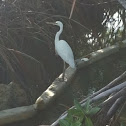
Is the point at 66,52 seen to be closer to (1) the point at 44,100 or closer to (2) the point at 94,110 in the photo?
(1) the point at 44,100

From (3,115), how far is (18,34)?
1.50 metres

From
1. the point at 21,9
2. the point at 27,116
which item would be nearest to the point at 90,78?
the point at 21,9

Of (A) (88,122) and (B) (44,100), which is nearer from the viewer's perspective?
(A) (88,122)

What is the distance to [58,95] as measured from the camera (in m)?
3.73

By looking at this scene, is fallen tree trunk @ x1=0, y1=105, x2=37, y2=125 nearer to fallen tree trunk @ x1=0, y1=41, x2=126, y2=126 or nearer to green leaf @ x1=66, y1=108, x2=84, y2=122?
fallen tree trunk @ x1=0, y1=41, x2=126, y2=126

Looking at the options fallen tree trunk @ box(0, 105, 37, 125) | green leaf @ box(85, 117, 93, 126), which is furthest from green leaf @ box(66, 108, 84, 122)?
fallen tree trunk @ box(0, 105, 37, 125)

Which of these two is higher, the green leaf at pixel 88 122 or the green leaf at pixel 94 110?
the green leaf at pixel 94 110

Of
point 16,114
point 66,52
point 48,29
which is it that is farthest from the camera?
point 48,29

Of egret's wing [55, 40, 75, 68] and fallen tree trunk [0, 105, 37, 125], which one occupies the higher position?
egret's wing [55, 40, 75, 68]

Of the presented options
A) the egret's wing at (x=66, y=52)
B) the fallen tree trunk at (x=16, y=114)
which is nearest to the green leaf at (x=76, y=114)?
the fallen tree trunk at (x=16, y=114)

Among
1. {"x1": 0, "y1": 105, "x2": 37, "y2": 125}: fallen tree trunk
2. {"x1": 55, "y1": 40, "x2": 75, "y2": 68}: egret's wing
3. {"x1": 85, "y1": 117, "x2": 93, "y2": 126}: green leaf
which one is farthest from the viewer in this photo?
{"x1": 55, "y1": 40, "x2": 75, "y2": 68}: egret's wing

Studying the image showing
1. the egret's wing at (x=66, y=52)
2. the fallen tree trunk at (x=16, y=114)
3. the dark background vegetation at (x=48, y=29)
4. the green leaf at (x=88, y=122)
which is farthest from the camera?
the egret's wing at (x=66, y=52)

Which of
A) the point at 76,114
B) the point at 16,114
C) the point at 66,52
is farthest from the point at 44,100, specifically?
the point at 76,114

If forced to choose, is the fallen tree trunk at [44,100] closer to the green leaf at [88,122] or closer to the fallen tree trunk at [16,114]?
the fallen tree trunk at [16,114]
